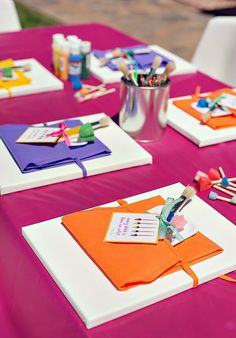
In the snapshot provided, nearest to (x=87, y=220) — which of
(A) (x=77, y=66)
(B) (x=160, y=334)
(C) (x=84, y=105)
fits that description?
(B) (x=160, y=334)

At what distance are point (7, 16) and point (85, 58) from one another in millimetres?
1030

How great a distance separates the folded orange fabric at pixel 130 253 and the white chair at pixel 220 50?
1415 millimetres

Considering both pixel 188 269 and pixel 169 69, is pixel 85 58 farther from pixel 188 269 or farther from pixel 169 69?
pixel 188 269

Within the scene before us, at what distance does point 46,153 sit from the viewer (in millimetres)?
1307

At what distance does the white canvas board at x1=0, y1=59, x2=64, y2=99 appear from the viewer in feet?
5.68

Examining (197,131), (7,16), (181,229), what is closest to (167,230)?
(181,229)

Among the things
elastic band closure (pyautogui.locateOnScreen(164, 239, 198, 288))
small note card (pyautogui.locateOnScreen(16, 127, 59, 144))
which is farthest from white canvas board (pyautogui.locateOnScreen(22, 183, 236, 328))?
small note card (pyautogui.locateOnScreen(16, 127, 59, 144))

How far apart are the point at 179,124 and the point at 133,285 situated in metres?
0.70

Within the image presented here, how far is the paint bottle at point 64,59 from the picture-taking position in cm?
180

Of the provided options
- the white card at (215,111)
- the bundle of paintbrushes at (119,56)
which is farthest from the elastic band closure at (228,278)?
the bundle of paintbrushes at (119,56)

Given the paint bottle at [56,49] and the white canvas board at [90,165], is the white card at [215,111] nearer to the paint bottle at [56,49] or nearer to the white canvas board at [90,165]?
the white canvas board at [90,165]

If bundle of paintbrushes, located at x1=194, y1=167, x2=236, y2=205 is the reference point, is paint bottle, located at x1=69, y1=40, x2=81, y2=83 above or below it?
above

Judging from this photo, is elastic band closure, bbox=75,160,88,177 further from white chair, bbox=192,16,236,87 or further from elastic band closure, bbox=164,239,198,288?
white chair, bbox=192,16,236,87

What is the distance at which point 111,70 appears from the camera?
191 centimetres
